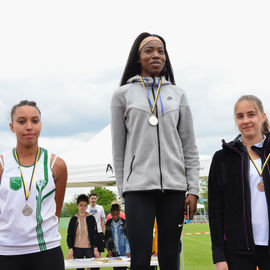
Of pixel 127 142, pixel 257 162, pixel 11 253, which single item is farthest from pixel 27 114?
pixel 257 162

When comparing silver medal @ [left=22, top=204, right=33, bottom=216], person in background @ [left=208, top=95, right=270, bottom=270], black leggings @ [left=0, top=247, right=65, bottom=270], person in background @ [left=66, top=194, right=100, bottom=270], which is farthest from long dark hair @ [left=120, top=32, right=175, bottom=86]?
person in background @ [left=66, top=194, right=100, bottom=270]

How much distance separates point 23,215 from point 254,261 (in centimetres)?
134

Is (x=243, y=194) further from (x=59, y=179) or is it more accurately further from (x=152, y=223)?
(x=59, y=179)

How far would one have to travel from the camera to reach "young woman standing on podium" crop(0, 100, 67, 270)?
7.34 feet

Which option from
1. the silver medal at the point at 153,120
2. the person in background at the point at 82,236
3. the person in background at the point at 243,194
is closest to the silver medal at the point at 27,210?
the silver medal at the point at 153,120

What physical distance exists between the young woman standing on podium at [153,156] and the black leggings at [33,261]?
1.46 feet

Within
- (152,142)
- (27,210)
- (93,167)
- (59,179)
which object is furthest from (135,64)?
(93,167)

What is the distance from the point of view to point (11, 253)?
7.31ft

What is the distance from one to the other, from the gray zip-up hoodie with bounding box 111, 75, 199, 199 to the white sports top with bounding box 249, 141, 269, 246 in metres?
0.34

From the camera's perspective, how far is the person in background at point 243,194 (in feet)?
7.63

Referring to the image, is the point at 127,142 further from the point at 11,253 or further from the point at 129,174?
the point at 11,253

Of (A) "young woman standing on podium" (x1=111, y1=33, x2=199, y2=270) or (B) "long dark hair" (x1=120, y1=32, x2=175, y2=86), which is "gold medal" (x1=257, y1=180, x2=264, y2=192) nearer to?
(A) "young woman standing on podium" (x1=111, y1=33, x2=199, y2=270)

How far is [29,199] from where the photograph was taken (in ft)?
7.54

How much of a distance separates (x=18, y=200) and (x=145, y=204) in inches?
28.5
